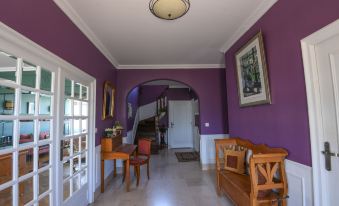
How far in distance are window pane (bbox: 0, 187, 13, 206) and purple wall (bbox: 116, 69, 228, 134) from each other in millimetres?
3538

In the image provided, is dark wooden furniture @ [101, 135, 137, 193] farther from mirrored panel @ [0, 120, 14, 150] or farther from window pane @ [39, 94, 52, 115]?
mirrored panel @ [0, 120, 14, 150]

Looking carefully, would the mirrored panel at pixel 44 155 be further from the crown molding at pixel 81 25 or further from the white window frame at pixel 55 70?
the crown molding at pixel 81 25

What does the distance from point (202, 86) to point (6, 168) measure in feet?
14.4

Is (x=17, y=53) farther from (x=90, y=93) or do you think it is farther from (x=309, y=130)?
(x=309, y=130)

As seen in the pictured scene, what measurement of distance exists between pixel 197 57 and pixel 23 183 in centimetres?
389

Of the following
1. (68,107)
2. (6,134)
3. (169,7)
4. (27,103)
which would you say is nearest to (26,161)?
(6,134)

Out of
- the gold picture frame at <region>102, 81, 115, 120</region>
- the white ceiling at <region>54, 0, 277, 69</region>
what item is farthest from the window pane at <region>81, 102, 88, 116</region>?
the white ceiling at <region>54, 0, 277, 69</region>

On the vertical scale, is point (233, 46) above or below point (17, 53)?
above

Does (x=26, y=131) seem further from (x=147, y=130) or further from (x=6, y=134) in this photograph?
(x=147, y=130)

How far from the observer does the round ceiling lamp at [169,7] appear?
6.79 ft

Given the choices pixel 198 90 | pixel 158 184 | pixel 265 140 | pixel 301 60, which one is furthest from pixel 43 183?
pixel 198 90

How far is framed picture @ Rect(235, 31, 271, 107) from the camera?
2514 millimetres

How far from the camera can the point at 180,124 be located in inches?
332

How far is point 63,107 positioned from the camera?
236cm
